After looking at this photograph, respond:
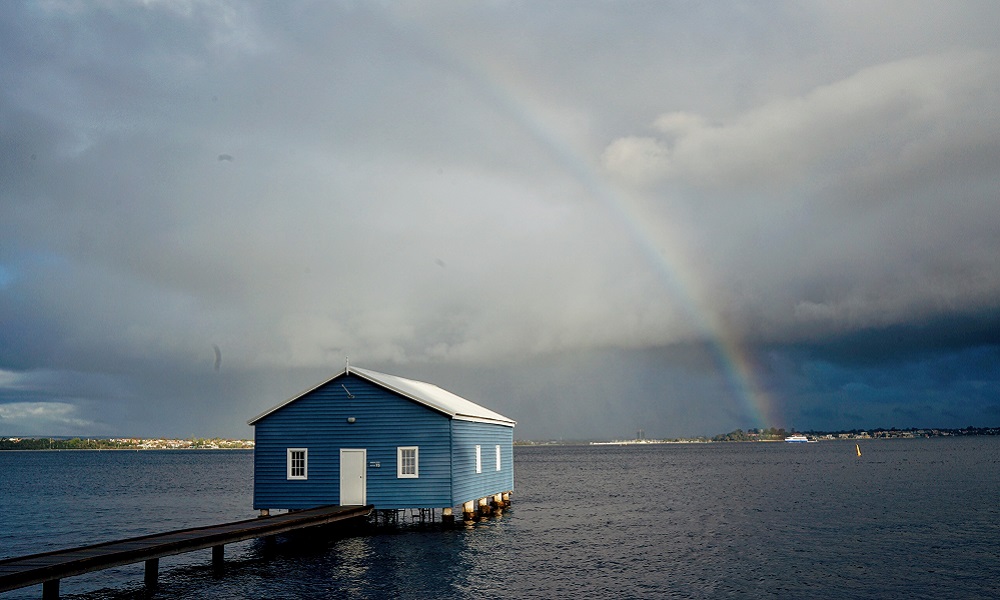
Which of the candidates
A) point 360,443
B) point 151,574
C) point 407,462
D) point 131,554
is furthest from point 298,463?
point 131,554

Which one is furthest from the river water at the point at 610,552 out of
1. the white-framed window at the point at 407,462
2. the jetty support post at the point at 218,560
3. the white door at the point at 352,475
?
the white-framed window at the point at 407,462

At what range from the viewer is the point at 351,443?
39.7m

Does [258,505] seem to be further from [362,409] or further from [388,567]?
[388,567]

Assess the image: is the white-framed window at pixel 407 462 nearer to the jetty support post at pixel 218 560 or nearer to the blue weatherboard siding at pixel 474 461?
the blue weatherboard siding at pixel 474 461

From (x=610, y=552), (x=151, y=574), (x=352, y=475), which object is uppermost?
(x=352, y=475)

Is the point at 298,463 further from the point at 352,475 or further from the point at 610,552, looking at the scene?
the point at 610,552

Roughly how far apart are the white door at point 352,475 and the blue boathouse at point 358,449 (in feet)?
Result: 0.16

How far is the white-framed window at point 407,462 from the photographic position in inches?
1543

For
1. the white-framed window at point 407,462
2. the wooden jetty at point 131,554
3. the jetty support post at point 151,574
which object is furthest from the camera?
the white-framed window at point 407,462

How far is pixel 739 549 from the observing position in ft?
128

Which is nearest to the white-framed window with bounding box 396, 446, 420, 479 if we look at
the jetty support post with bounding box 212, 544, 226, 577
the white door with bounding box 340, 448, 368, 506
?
the white door with bounding box 340, 448, 368, 506

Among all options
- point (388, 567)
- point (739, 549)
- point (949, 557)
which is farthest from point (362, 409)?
point (949, 557)

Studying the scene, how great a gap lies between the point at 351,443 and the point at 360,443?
453mm

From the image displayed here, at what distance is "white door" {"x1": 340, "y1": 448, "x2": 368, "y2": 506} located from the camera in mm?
39375
